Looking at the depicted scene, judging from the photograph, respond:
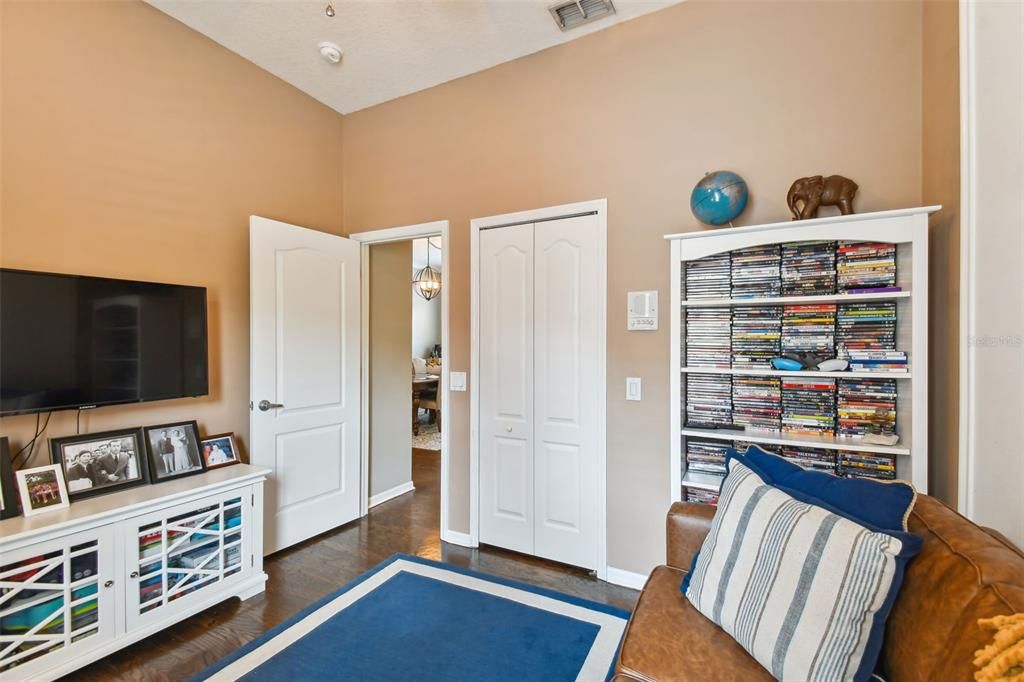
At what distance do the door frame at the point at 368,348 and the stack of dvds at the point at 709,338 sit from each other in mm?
1553

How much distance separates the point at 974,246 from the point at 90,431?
3608 mm

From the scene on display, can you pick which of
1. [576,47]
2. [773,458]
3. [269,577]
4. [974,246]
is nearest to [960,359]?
[974,246]

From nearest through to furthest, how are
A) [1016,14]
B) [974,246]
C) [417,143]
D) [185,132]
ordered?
1. [1016,14]
2. [974,246]
3. [185,132]
4. [417,143]

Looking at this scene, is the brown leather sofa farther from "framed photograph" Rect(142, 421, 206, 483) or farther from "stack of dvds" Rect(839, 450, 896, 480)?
"framed photograph" Rect(142, 421, 206, 483)

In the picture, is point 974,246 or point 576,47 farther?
point 576,47

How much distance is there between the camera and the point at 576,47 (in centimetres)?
269

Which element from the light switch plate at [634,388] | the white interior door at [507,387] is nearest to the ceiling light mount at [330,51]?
the white interior door at [507,387]

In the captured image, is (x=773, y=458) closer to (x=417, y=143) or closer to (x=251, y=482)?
(x=251, y=482)

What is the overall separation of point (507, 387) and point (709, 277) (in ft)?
4.36

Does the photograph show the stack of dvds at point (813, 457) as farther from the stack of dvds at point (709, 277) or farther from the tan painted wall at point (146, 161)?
the tan painted wall at point (146, 161)

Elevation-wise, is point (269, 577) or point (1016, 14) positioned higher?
point (1016, 14)

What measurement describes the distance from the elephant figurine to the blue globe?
213mm

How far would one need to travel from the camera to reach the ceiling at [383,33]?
7.97 feet

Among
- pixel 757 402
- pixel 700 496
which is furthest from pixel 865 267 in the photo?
Answer: pixel 700 496
